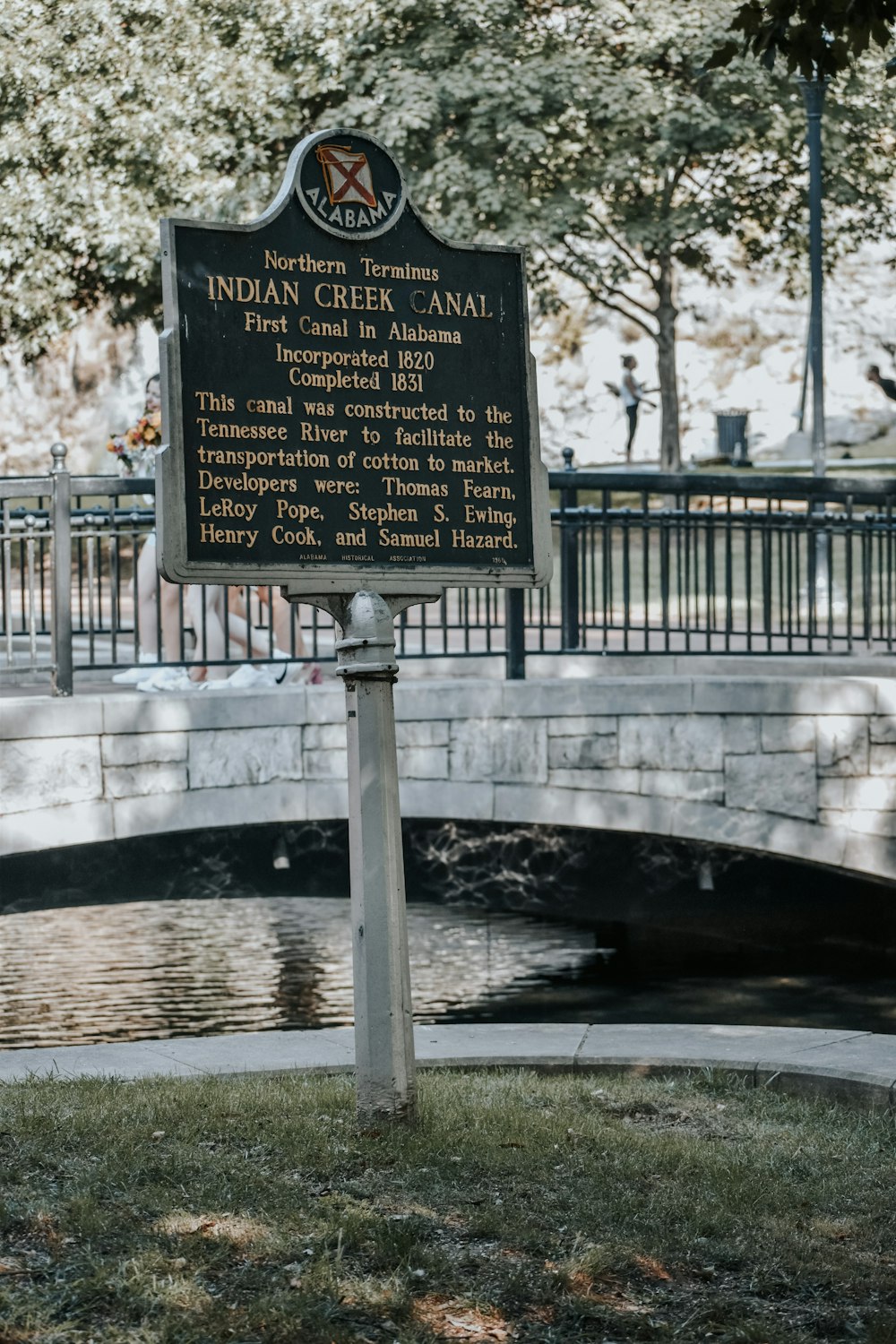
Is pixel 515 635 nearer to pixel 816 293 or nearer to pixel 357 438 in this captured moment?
pixel 357 438

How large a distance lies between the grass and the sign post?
474 mm

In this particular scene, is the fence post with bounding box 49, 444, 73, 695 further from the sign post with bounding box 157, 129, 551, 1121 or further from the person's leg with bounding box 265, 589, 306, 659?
the sign post with bounding box 157, 129, 551, 1121

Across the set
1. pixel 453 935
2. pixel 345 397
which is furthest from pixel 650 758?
pixel 345 397

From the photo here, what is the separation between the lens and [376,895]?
524cm

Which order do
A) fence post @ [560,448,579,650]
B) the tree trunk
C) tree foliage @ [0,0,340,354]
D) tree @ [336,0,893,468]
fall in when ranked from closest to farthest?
fence post @ [560,448,579,650] < tree @ [336,0,893,468] < tree foliage @ [0,0,340,354] < the tree trunk

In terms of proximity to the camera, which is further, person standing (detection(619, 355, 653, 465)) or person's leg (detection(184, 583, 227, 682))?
person standing (detection(619, 355, 653, 465))

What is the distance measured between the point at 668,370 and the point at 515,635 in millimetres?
22143

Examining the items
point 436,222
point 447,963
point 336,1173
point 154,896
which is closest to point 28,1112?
point 336,1173

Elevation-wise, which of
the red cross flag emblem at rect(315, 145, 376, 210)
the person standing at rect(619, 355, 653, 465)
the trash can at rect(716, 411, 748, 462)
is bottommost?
the red cross flag emblem at rect(315, 145, 376, 210)

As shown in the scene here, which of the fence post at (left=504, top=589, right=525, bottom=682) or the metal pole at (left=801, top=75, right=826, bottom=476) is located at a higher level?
the metal pole at (left=801, top=75, right=826, bottom=476)

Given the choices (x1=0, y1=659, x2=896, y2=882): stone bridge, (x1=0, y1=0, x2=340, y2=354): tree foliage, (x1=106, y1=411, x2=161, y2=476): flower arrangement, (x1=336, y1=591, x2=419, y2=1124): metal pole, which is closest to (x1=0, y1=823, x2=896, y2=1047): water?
(x1=0, y1=659, x2=896, y2=882): stone bridge

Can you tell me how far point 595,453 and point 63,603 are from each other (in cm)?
3746

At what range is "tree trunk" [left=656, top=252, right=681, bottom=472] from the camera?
3133cm

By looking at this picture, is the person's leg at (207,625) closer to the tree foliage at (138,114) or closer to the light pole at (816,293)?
the light pole at (816,293)
